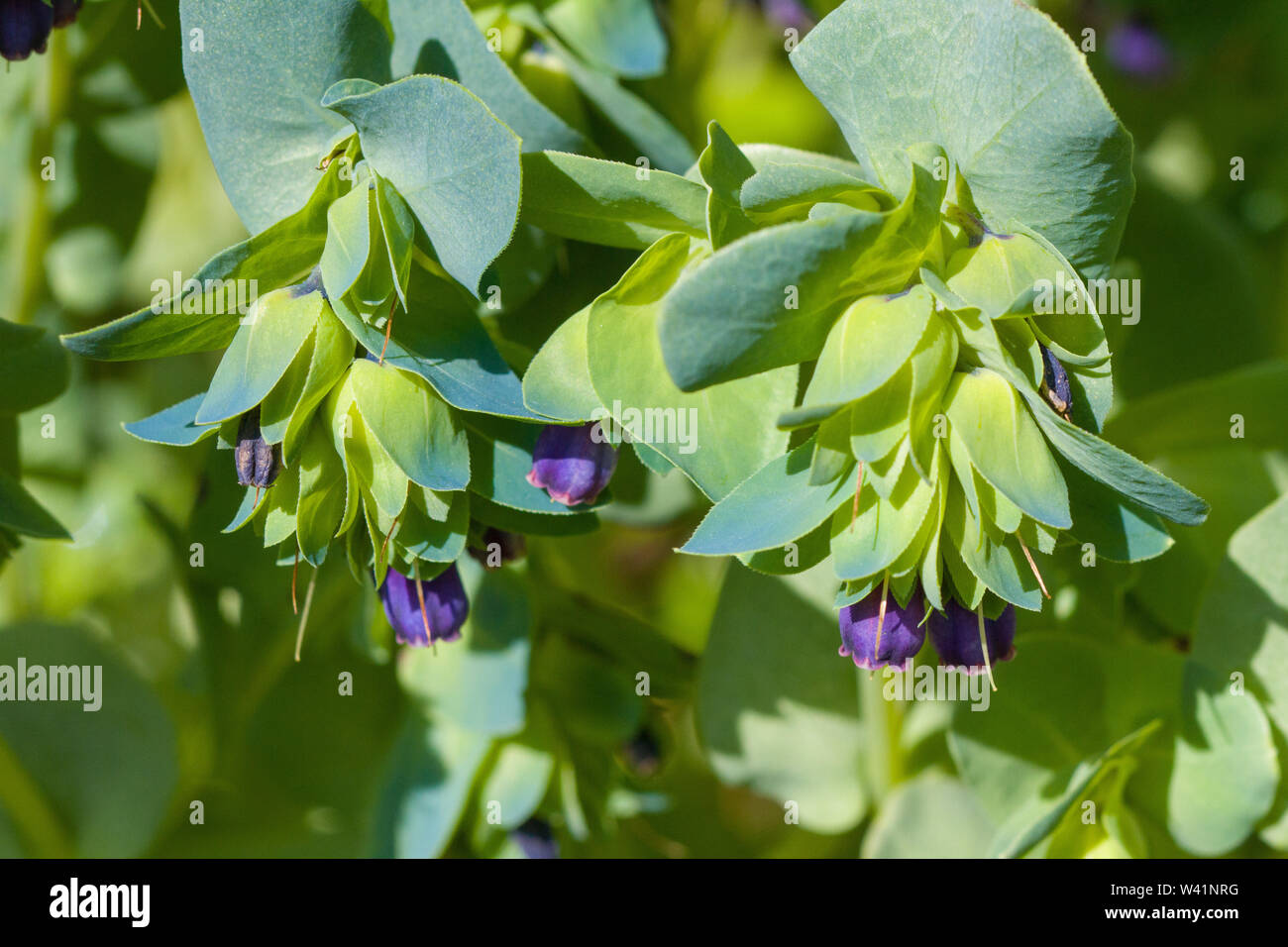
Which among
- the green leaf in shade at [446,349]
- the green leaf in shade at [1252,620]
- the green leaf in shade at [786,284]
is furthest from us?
the green leaf in shade at [1252,620]

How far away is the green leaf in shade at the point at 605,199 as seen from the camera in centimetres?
69

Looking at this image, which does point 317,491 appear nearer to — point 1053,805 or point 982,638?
point 982,638

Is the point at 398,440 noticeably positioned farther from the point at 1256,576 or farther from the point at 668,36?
the point at 1256,576

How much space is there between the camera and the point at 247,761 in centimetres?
121

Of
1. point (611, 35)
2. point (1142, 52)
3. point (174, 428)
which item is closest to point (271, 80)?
point (174, 428)

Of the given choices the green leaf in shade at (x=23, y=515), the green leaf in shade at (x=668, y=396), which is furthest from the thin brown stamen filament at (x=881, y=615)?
the green leaf in shade at (x=23, y=515)

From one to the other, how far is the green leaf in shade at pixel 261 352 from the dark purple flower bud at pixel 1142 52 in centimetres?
131

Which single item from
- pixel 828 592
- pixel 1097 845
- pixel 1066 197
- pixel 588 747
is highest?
pixel 1066 197

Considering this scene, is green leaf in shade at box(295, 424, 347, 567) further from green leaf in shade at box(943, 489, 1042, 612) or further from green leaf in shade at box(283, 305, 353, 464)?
green leaf in shade at box(943, 489, 1042, 612)

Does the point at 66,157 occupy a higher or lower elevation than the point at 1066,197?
higher

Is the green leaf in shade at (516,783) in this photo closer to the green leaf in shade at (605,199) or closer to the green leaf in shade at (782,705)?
the green leaf in shade at (782,705)

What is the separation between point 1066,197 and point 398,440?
16.4 inches

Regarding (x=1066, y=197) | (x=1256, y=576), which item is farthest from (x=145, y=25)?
(x=1256, y=576)
